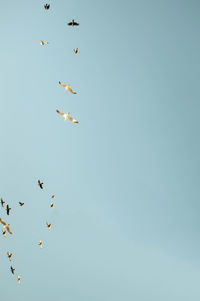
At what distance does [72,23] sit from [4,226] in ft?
114

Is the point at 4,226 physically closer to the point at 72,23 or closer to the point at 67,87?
the point at 67,87

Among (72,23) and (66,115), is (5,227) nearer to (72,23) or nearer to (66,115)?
(66,115)

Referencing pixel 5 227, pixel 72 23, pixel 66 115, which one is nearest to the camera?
pixel 66 115

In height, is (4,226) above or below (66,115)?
below

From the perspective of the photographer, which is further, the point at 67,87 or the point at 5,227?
the point at 5,227

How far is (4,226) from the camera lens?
44562 millimetres

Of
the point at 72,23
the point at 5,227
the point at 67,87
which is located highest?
the point at 72,23

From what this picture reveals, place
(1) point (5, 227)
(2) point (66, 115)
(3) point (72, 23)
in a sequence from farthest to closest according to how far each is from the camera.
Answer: (1) point (5, 227)
(3) point (72, 23)
(2) point (66, 115)

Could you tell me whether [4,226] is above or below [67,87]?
below

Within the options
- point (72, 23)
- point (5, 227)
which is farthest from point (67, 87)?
point (5, 227)

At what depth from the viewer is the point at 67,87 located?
35781 millimetres

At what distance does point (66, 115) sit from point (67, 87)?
182 inches

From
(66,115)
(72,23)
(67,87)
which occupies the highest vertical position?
(72,23)

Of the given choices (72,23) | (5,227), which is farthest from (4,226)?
(72,23)
